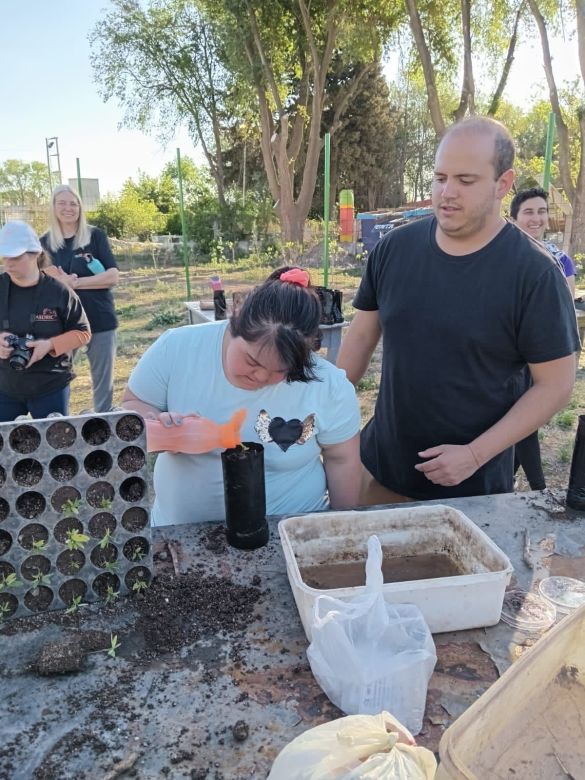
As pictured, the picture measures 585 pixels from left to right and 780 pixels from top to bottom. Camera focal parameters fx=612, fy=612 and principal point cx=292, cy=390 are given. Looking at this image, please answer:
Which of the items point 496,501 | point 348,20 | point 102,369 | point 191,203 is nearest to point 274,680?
point 496,501

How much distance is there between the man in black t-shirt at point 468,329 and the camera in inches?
67.7

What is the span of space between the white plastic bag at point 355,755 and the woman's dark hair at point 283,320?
2.84 ft

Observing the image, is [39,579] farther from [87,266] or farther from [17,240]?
[87,266]

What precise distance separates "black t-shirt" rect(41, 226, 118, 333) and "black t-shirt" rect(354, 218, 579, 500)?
8.54ft

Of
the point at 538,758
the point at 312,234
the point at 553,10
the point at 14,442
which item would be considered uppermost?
the point at 553,10

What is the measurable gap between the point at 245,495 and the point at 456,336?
2.66 feet

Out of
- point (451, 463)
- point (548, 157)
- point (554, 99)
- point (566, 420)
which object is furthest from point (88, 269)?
point (554, 99)

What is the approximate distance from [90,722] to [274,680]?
30cm

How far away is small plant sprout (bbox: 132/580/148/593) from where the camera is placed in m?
1.28

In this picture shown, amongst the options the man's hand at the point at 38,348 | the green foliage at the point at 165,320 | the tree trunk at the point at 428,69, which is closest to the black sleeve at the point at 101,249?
the man's hand at the point at 38,348

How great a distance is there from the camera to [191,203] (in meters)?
20.4

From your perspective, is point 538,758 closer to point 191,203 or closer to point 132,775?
point 132,775

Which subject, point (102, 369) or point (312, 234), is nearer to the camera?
point (102, 369)

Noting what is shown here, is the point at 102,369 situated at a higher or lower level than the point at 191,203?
lower
